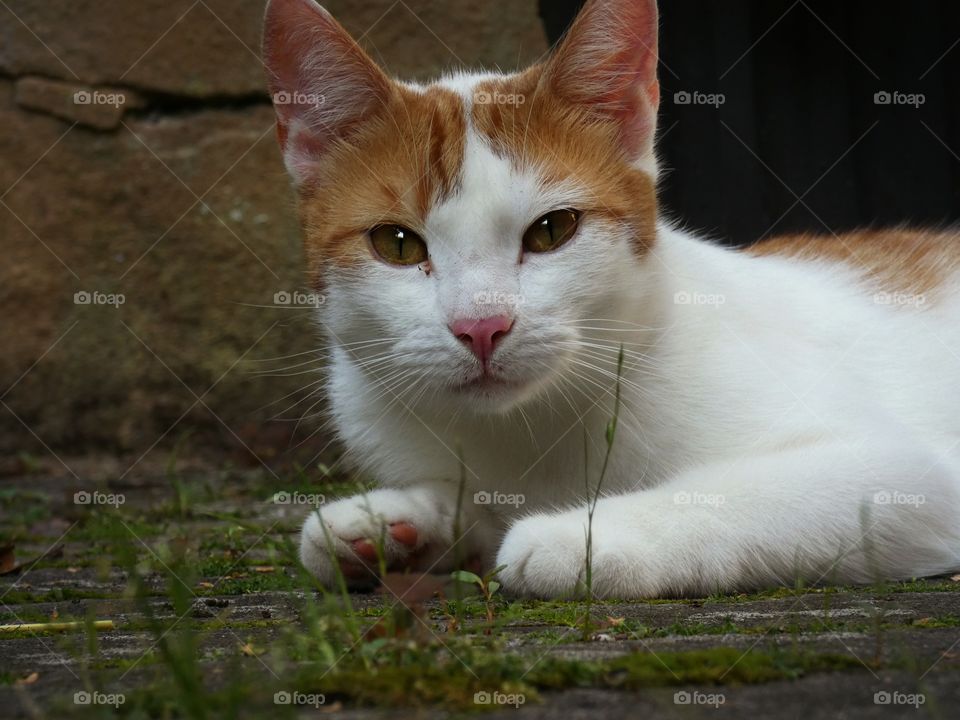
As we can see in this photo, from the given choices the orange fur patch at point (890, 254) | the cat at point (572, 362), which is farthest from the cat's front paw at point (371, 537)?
the orange fur patch at point (890, 254)

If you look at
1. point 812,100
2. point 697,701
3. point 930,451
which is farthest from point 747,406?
point 812,100

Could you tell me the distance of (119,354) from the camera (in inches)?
186

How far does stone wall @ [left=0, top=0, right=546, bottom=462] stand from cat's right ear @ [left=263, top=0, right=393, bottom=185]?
1994 mm

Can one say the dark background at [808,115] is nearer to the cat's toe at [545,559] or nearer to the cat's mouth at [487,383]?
the cat's mouth at [487,383]

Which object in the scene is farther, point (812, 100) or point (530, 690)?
point (812, 100)

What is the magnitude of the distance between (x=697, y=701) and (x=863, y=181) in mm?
3916

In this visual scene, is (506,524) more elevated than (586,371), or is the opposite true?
(586,371)

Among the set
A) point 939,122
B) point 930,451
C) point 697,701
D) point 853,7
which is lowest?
point 697,701

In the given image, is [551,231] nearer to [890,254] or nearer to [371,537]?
[371,537]

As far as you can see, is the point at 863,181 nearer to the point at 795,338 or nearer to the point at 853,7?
the point at 853,7

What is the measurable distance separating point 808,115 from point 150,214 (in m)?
2.96

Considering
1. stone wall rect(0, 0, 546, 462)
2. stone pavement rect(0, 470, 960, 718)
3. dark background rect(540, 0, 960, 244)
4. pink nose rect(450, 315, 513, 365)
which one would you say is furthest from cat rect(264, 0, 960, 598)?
stone wall rect(0, 0, 546, 462)

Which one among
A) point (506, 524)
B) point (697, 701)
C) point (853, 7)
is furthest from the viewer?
point (853, 7)

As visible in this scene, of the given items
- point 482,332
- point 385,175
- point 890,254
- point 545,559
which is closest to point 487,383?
point 482,332
